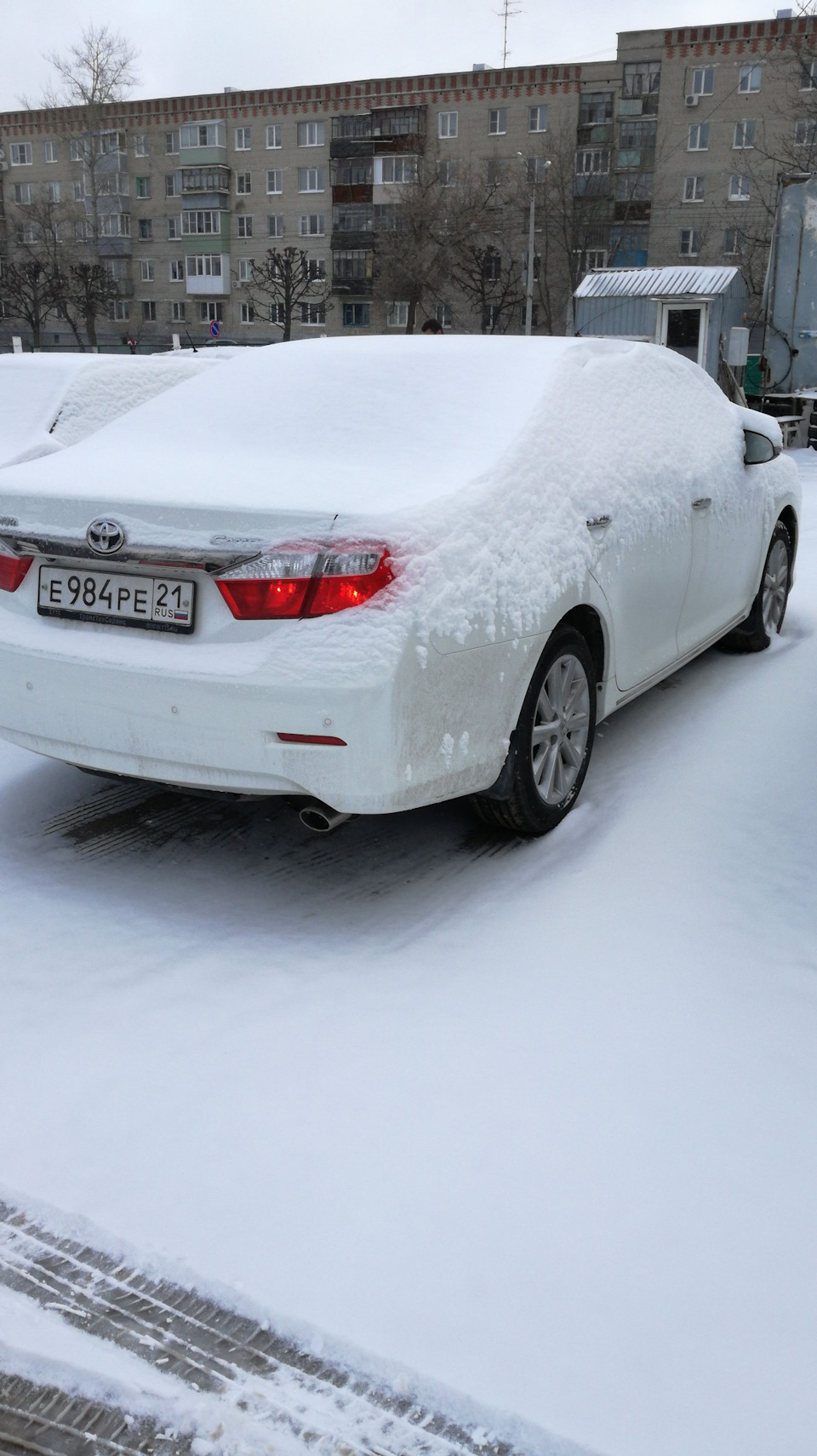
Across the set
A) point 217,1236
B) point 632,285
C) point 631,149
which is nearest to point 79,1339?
point 217,1236

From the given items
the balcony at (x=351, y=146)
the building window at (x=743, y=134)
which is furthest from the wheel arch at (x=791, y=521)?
the balcony at (x=351, y=146)

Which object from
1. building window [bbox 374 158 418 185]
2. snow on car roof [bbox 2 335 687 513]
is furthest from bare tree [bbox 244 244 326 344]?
snow on car roof [bbox 2 335 687 513]

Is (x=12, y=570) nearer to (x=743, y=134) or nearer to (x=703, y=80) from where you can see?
(x=743, y=134)

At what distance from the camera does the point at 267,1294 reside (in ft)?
6.17

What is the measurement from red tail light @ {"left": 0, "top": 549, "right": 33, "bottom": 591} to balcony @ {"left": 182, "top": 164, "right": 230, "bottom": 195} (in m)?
67.2

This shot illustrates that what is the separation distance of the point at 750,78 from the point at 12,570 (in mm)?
61600

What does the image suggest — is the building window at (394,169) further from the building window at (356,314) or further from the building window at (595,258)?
the building window at (595,258)

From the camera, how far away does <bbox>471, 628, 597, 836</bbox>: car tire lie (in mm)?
3275

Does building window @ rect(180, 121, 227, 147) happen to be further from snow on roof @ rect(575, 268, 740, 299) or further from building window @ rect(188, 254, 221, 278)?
snow on roof @ rect(575, 268, 740, 299)

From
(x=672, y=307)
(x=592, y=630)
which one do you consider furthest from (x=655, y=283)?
(x=592, y=630)

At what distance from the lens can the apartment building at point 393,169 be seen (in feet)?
181

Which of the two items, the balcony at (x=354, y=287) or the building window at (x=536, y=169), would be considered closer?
the building window at (x=536, y=169)

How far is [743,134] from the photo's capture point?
5528cm

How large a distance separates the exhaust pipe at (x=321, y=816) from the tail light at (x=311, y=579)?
1.64 ft
